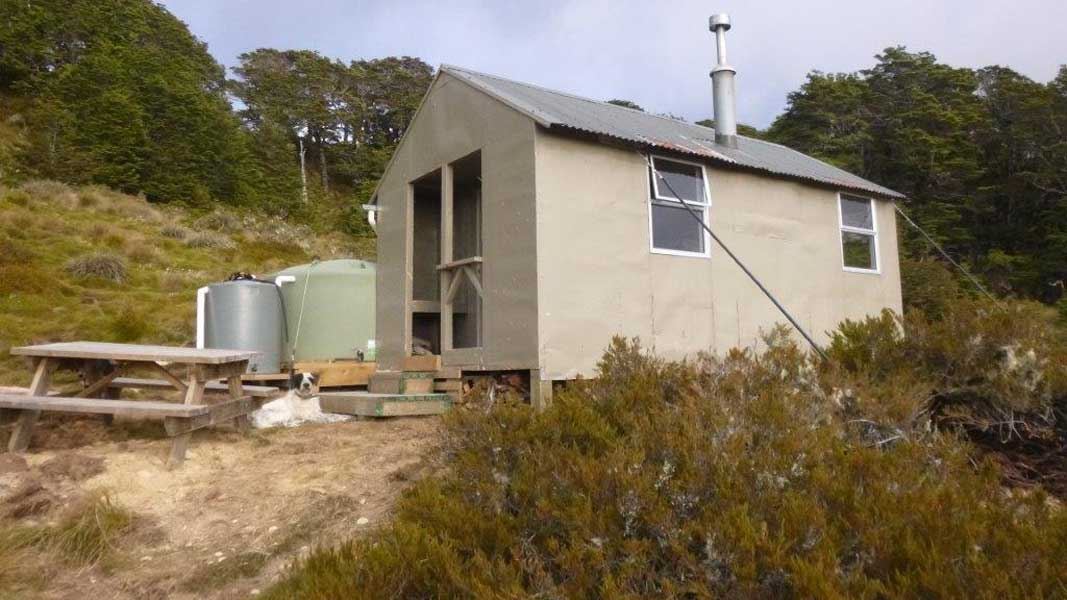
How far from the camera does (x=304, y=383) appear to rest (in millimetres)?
8641

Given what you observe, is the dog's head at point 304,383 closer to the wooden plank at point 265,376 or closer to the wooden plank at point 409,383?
the wooden plank at point 265,376

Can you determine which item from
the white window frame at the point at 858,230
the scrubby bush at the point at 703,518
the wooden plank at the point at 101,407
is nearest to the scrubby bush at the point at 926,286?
the white window frame at the point at 858,230

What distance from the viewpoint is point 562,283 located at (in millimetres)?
6988

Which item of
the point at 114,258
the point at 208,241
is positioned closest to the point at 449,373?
the point at 114,258

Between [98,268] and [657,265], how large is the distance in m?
11.9

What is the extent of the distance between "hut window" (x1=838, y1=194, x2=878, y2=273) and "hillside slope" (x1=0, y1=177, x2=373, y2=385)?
1006 cm

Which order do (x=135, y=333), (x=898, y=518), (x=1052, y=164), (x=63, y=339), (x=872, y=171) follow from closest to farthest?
1. (x=898, y=518)
2. (x=63, y=339)
3. (x=135, y=333)
4. (x=1052, y=164)
5. (x=872, y=171)

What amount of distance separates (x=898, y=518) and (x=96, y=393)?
6.79m

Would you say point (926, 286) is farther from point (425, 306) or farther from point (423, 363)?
point (423, 363)

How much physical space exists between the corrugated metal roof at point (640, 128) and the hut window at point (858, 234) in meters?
0.24

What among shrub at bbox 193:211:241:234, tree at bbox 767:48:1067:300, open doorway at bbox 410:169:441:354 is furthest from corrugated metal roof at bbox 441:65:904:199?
tree at bbox 767:48:1067:300

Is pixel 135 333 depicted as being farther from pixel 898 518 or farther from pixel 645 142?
pixel 898 518

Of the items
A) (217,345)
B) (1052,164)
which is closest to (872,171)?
(1052,164)

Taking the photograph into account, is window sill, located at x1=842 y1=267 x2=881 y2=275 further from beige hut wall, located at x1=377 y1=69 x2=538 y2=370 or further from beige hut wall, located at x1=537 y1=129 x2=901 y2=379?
beige hut wall, located at x1=377 y1=69 x2=538 y2=370
